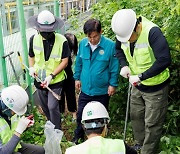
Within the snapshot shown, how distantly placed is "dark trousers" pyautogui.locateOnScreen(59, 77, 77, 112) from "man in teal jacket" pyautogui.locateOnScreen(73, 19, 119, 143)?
58 centimetres

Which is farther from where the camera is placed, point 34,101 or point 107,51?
point 34,101

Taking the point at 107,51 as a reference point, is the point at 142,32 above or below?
above

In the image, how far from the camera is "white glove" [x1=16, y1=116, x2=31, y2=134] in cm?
280

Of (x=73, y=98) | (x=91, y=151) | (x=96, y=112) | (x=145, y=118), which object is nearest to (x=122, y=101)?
(x=73, y=98)

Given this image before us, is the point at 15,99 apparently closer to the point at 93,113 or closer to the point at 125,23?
the point at 93,113

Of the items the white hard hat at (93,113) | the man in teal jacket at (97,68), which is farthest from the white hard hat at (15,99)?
the man in teal jacket at (97,68)

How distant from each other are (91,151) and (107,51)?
1.85m

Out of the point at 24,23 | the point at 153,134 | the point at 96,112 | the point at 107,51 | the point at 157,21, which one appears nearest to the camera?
the point at 96,112

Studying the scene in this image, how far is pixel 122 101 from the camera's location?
4582 millimetres

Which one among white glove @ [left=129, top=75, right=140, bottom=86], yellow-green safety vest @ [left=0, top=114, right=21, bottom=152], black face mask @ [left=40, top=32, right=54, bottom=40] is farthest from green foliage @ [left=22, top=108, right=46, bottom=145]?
white glove @ [left=129, top=75, right=140, bottom=86]

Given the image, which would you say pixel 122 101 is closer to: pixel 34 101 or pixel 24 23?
pixel 34 101

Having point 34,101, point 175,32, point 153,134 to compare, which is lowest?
point 34,101

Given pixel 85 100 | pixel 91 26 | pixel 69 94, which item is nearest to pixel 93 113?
pixel 91 26

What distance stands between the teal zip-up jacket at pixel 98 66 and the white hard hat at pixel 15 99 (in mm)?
1094
